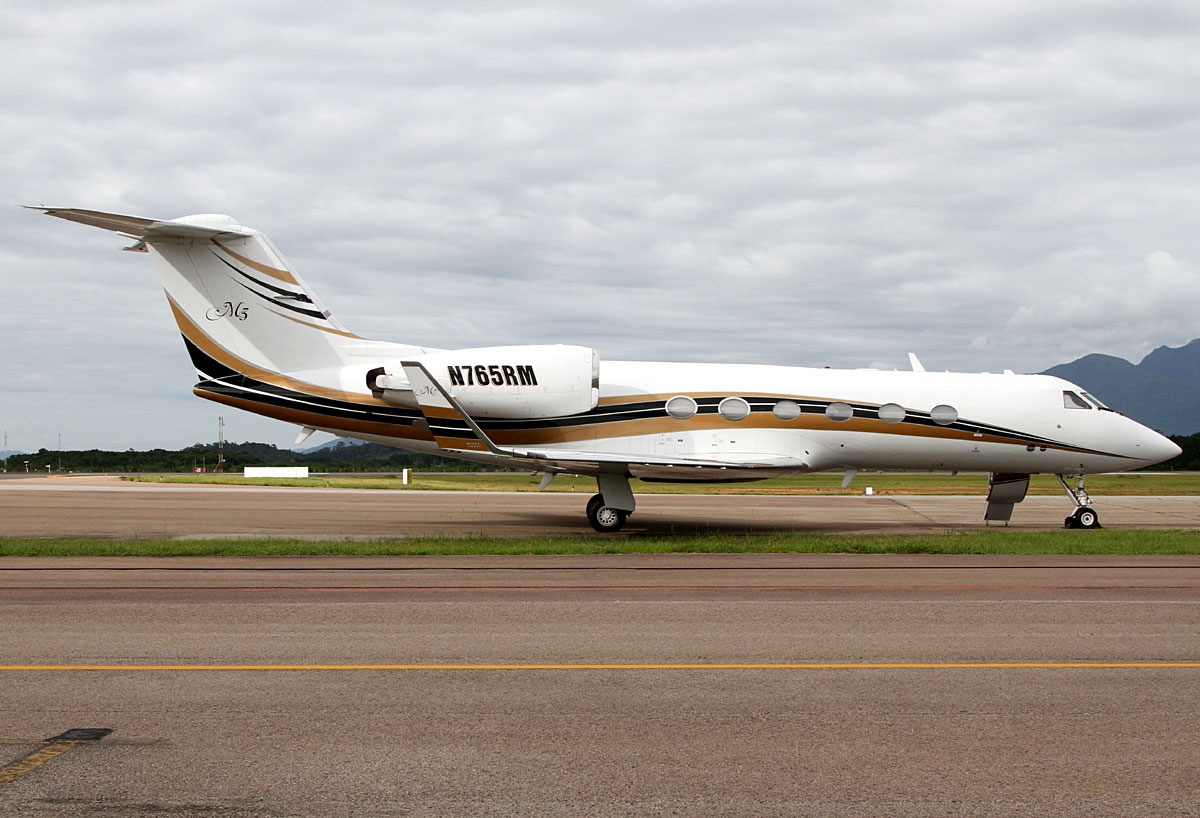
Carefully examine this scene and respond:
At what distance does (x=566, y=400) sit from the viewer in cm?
1998

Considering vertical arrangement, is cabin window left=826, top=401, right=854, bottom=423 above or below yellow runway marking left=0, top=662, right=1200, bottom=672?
above

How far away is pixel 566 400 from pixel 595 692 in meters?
13.3

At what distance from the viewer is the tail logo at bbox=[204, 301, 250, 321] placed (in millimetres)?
20109

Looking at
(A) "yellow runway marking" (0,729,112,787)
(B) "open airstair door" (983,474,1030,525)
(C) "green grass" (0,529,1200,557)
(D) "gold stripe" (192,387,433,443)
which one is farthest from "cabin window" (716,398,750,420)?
(A) "yellow runway marking" (0,729,112,787)

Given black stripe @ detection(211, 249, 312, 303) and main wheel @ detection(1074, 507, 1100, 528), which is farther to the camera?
main wheel @ detection(1074, 507, 1100, 528)

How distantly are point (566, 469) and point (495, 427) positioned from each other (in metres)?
1.74

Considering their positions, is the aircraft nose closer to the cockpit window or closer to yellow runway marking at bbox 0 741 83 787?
the cockpit window

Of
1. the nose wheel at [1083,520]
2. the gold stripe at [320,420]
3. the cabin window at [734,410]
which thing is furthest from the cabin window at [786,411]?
the gold stripe at [320,420]

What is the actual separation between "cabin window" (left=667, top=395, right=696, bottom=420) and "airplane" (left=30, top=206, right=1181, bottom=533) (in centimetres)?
3

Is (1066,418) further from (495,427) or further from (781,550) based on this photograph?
(495,427)

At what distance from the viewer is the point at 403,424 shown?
20.2 metres

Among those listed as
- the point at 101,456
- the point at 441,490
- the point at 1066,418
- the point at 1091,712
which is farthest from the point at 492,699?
the point at 101,456

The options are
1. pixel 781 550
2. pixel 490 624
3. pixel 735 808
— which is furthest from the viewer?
pixel 781 550

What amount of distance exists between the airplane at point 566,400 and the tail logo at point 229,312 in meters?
0.02
